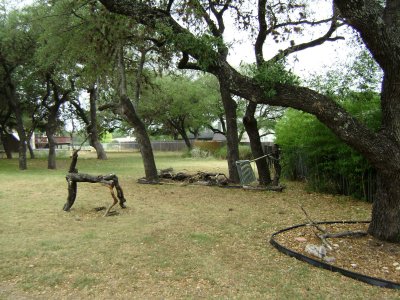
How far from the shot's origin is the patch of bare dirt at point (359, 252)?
14.0ft

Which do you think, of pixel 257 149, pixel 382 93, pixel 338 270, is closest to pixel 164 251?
pixel 338 270

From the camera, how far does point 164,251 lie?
16.4 ft

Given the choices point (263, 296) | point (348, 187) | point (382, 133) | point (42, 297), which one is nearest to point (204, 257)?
point (263, 296)

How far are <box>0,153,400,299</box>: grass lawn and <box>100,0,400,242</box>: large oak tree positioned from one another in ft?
4.89

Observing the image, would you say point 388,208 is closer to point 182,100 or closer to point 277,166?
point 277,166

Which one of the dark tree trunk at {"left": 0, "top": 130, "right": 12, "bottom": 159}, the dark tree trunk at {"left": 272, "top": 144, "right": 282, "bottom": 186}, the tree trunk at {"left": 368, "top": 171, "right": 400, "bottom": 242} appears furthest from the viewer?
the dark tree trunk at {"left": 0, "top": 130, "right": 12, "bottom": 159}

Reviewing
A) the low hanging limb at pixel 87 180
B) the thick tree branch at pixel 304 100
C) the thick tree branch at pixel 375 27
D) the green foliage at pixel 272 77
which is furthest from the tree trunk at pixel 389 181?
the low hanging limb at pixel 87 180

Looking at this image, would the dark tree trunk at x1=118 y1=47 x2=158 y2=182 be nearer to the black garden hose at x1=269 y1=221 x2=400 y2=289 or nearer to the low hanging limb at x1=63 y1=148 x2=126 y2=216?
the low hanging limb at x1=63 y1=148 x2=126 y2=216

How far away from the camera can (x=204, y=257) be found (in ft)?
15.6

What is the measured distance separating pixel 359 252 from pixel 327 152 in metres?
5.15

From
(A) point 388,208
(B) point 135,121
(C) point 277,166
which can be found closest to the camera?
(A) point 388,208

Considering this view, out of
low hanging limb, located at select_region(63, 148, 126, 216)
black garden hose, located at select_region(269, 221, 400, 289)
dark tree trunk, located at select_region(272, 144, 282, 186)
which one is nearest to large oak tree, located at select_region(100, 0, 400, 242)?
black garden hose, located at select_region(269, 221, 400, 289)

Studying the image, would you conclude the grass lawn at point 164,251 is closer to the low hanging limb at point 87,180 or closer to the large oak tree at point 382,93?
the low hanging limb at point 87,180

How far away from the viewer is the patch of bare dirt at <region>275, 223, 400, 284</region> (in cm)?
426
